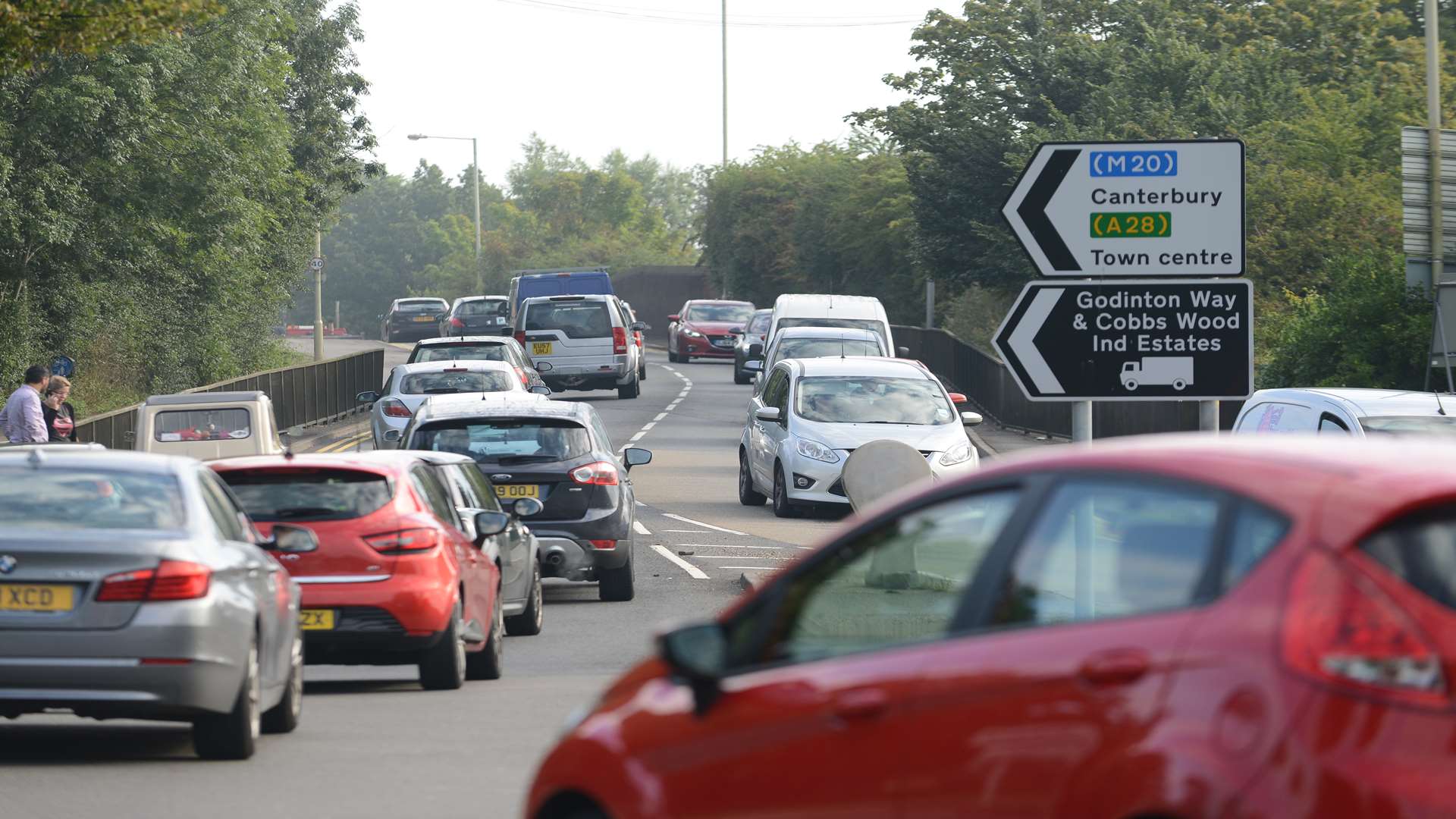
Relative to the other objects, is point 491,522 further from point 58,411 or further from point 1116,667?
point 58,411

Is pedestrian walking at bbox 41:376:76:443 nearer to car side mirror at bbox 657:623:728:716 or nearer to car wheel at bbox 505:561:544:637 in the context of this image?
car wheel at bbox 505:561:544:637

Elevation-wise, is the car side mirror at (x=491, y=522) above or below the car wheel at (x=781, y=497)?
above

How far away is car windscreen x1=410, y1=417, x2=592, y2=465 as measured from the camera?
16141mm

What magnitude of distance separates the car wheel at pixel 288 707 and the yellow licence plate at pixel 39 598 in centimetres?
146

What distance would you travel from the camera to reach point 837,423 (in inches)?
897

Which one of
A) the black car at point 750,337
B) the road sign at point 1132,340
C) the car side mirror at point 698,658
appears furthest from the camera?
the black car at point 750,337

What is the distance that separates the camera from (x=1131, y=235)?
9.74 m

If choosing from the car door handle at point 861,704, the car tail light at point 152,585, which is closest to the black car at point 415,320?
the car tail light at point 152,585

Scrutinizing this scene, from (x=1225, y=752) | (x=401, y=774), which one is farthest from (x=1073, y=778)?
(x=401, y=774)

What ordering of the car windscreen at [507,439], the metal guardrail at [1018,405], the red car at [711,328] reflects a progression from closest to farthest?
the car windscreen at [507,439] → the metal guardrail at [1018,405] → the red car at [711,328]

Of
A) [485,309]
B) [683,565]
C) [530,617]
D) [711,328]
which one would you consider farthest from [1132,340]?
[711,328]

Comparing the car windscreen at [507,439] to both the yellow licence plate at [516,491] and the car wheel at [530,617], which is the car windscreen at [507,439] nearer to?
the yellow licence plate at [516,491]

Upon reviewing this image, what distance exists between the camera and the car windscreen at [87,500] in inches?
345

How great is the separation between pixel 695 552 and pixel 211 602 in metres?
11.7
